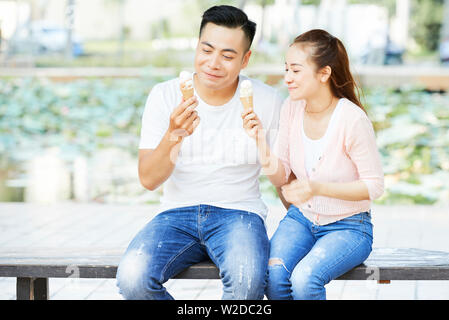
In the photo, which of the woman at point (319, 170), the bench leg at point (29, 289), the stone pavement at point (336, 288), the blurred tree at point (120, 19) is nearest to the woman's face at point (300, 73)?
the woman at point (319, 170)

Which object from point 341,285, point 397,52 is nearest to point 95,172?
point 341,285

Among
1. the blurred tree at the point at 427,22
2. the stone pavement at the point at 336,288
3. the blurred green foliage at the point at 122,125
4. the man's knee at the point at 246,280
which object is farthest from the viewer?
the blurred tree at the point at 427,22

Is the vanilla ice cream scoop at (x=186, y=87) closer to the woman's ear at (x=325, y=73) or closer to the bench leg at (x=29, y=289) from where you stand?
the woman's ear at (x=325, y=73)

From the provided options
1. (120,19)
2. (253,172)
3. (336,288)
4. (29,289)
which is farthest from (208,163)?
(120,19)

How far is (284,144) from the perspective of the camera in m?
2.88

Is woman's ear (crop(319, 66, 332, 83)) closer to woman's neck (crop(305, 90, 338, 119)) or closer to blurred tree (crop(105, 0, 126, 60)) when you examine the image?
woman's neck (crop(305, 90, 338, 119))

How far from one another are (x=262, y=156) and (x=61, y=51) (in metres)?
14.6

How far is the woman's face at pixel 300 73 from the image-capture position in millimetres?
2752

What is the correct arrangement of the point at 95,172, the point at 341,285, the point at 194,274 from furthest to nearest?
1. the point at 95,172
2. the point at 341,285
3. the point at 194,274

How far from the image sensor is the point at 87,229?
16.2 ft

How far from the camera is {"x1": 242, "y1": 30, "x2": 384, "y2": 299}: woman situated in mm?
2582

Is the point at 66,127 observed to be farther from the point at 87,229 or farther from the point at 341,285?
the point at 341,285

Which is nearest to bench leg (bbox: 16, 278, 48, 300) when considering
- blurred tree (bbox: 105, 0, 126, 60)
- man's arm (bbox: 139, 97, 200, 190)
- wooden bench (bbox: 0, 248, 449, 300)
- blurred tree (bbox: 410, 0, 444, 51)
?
wooden bench (bbox: 0, 248, 449, 300)

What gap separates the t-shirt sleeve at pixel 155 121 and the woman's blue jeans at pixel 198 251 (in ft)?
0.97
